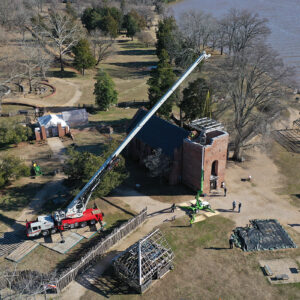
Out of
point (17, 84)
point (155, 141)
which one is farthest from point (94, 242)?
point (17, 84)

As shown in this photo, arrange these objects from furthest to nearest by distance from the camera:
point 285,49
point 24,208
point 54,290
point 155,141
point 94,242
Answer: point 285,49
point 155,141
point 24,208
point 94,242
point 54,290

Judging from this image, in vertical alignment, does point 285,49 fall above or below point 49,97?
above

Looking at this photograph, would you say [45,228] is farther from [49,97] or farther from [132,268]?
[49,97]

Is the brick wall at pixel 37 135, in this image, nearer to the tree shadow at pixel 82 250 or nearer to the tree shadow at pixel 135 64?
the tree shadow at pixel 82 250

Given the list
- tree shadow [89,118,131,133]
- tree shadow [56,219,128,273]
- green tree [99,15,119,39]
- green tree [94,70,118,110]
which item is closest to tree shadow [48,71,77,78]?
green tree [94,70,118,110]

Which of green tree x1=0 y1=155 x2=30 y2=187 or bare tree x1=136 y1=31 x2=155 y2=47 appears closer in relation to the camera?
green tree x1=0 y1=155 x2=30 y2=187

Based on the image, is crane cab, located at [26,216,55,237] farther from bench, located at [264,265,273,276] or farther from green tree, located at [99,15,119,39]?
green tree, located at [99,15,119,39]
